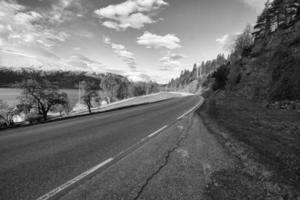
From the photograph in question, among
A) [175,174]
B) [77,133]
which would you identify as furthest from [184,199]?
[77,133]

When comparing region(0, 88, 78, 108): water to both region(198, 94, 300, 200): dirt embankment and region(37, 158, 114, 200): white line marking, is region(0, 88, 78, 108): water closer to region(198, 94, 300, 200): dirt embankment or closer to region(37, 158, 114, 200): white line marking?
region(37, 158, 114, 200): white line marking

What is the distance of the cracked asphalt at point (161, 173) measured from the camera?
248 cm

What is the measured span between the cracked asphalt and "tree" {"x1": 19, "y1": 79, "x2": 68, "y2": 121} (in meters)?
24.8

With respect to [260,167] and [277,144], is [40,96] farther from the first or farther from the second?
[277,144]

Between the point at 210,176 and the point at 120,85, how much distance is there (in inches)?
3208

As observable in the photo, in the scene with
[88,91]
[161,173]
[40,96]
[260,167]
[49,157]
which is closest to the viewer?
[161,173]

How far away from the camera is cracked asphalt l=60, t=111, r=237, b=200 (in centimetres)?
248

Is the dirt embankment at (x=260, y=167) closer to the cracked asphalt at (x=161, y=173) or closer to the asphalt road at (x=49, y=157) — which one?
the cracked asphalt at (x=161, y=173)

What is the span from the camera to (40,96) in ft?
74.8

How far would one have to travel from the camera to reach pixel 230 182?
9.07 ft

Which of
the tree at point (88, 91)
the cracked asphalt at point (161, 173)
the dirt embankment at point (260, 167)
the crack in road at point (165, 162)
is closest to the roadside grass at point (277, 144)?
the dirt embankment at point (260, 167)

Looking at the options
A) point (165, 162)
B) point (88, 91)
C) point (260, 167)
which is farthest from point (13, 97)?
point (260, 167)

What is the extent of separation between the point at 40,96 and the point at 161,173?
87.6 feet

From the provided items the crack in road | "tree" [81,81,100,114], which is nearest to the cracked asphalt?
the crack in road
